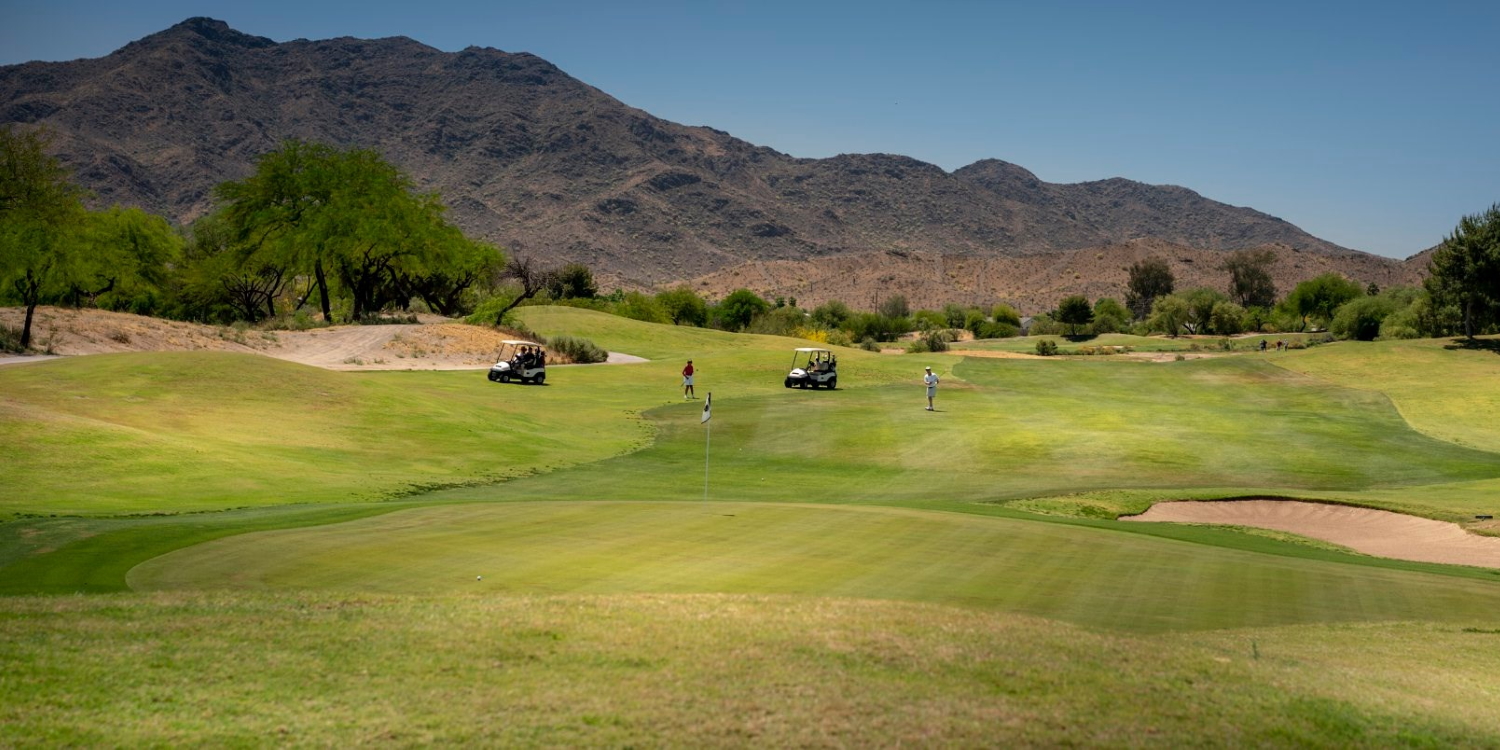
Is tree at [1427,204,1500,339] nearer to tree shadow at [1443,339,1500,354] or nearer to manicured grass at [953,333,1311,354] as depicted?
tree shadow at [1443,339,1500,354]

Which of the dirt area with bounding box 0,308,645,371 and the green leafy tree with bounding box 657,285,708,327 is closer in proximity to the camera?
the dirt area with bounding box 0,308,645,371

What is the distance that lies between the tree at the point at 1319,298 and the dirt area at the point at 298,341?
88.2 meters

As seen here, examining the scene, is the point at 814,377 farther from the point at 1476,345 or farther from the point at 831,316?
the point at 831,316

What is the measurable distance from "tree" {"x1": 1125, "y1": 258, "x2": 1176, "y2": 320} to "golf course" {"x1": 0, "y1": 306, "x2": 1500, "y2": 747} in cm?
12790

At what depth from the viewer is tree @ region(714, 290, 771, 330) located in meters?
123

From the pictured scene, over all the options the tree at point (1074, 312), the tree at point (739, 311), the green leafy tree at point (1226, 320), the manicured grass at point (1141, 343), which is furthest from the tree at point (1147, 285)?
the tree at point (739, 311)

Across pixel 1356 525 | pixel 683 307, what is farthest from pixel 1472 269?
pixel 683 307

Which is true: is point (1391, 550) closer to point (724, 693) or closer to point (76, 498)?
point (724, 693)

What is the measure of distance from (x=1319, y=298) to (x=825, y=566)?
431ft

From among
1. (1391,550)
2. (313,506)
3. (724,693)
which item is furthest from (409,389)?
(724,693)

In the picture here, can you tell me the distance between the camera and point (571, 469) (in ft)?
104

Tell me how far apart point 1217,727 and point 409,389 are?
39592 millimetres

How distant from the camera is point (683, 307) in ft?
401

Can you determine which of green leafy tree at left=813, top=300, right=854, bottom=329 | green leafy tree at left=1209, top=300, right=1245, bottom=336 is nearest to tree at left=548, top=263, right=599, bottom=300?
green leafy tree at left=813, top=300, right=854, bottom=329
